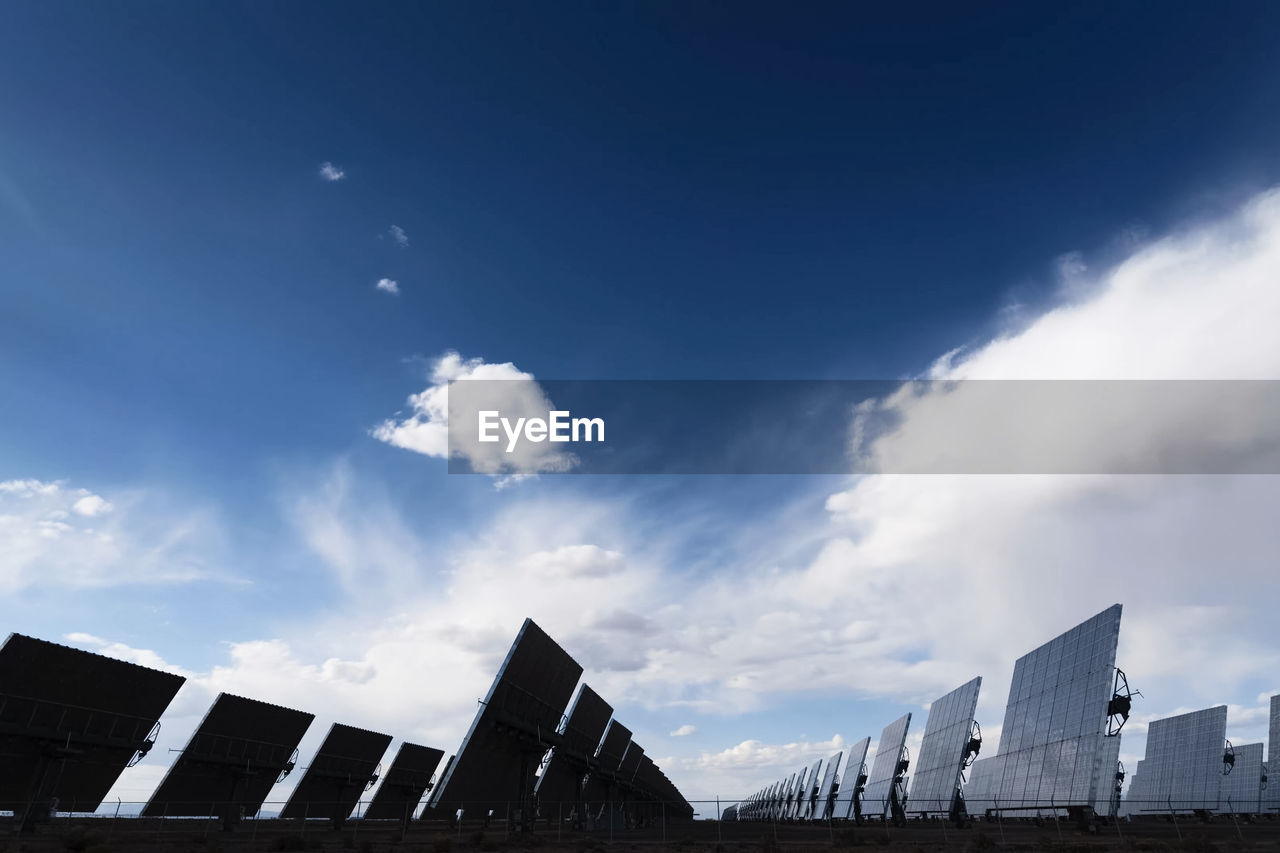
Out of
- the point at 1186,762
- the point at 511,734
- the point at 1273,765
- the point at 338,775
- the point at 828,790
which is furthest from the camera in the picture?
the point at 828,790

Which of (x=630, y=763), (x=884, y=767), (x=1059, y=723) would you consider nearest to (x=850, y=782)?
(x=884, y=767)

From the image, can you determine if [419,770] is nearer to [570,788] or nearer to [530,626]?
[570,788]

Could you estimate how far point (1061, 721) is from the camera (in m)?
36.3

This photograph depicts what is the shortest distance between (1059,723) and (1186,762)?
37.6 metres

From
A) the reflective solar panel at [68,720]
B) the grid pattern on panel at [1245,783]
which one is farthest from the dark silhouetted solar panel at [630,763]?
the grid pattern on panel at [1245,783]

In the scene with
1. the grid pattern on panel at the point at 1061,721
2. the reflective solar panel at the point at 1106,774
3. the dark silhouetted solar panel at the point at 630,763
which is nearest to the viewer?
the reflective solar panel at the point at 1106,774

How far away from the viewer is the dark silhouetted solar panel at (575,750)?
4291 centimetres

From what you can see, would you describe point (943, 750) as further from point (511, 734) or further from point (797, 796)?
point (797, 796)

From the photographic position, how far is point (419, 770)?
59.0 metres

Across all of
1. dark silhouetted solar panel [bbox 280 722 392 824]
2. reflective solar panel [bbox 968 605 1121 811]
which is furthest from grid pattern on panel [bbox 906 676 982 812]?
dark silhouetted solar panel [bbox 280 722 392 824]

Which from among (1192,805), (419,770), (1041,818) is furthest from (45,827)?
(1192,805)

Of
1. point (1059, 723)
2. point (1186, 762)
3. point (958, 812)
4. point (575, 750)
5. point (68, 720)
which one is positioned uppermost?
point (1186, 762)

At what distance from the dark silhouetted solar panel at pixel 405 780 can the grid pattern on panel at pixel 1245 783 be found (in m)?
60.9

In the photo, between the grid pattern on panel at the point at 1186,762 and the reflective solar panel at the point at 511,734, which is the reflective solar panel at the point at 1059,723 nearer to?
the reflective solar panel at the point at 511,734
